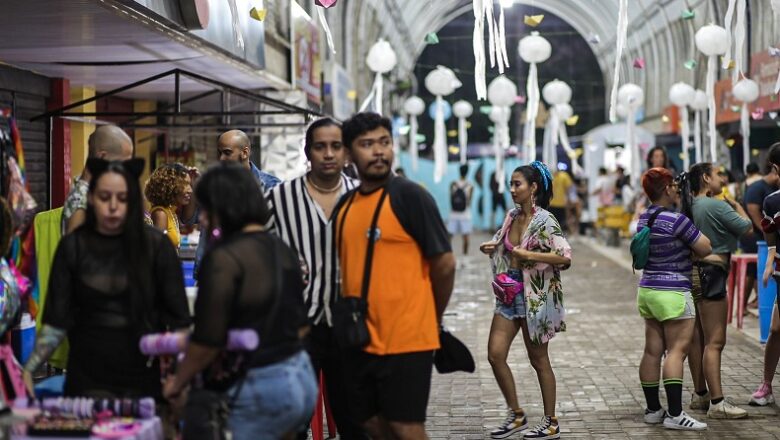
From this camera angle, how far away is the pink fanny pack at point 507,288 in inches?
273

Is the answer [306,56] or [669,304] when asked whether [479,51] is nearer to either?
[669,304]

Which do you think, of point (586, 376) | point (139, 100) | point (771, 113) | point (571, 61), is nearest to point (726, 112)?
point (771, 113)

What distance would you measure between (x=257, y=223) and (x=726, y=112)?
18.8 meters

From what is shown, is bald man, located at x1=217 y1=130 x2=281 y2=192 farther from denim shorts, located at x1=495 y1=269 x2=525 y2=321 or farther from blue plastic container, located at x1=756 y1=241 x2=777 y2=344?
blue plastic container, located at x1=756 y1=241 x2=777 y2=344

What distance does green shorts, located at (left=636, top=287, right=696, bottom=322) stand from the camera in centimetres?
705

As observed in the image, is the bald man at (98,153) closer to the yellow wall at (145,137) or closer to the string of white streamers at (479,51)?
the string of white streamers at (479,51)

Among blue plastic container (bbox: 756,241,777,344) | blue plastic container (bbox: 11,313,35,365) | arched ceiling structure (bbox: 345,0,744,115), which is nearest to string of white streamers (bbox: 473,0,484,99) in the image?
blue plastic container (bbox: 756,241,777,344)

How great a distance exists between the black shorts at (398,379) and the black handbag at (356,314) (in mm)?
98

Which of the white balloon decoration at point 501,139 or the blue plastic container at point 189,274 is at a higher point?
the white balloon decoration at point 501,139

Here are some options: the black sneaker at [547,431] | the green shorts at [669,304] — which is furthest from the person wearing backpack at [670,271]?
the black sneaker at [547,431]

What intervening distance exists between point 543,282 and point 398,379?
250 cm

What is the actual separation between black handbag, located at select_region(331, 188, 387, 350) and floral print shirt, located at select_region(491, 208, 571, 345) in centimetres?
237

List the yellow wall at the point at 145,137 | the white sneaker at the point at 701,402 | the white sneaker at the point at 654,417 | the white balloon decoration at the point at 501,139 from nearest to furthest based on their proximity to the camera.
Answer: the white sneaker at the point at 654,417 < the white sneaker at the point at 701,402 < the yellow wall at the point at 145,137 < the white balloon decoration at the point at 501,139

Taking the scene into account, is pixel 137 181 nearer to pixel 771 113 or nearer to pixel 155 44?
pixel 155 44
